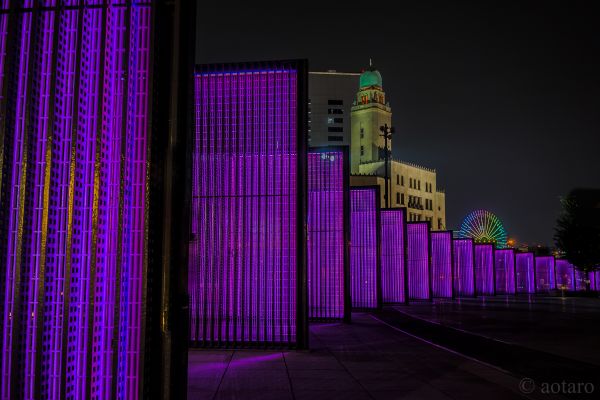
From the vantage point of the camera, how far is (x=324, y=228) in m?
18.1

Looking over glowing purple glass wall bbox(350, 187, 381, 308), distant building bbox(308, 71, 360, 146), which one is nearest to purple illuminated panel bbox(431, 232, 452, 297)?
glowing purple glass wall bbox(350, 187, 381, 308)

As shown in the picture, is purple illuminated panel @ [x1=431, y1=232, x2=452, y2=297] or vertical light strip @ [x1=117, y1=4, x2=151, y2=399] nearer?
vertical light strip @ [x1=117, y1=4, x2=151, y2=399]

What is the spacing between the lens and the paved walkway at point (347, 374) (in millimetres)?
7281

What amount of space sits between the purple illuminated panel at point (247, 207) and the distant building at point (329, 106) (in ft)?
383

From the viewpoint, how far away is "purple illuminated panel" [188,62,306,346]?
1138cm

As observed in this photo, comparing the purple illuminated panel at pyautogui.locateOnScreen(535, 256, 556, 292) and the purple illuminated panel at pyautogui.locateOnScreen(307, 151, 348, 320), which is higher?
the purple illuminated panel at pyautogui.locateOnScreen(307, 151, 348, 320)

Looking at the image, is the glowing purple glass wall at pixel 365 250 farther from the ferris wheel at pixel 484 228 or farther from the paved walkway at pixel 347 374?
the ferris wheel at pixel 484 228

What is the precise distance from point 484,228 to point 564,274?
1088cm

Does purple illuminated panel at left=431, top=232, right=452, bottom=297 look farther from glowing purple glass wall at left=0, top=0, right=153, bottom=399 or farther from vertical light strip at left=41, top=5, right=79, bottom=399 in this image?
vertical light strip at left=41, top=5, right=79, bottom=399

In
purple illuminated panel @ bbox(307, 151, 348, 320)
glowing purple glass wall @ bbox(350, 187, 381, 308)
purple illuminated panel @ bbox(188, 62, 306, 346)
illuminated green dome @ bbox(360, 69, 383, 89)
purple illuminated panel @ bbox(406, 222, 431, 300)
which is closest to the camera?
purple illuminated panel @ bbox(188, 62, 306, 346)

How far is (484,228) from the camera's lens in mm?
67750

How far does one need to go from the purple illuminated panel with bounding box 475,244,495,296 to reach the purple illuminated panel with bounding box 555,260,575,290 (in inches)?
685

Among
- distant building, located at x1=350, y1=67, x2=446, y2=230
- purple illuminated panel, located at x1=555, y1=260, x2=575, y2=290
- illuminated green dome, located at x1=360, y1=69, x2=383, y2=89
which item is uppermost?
illuminated green dome, located at x1=360, y1=69, x2=383, y2=89

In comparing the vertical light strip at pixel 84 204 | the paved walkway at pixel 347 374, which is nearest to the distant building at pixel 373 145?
the paved walkway at pixel 347 374
